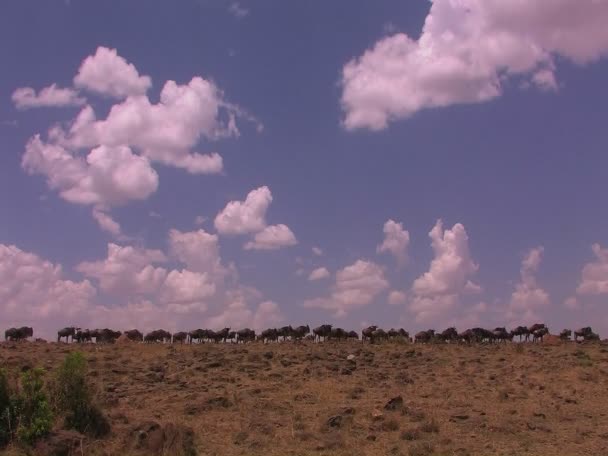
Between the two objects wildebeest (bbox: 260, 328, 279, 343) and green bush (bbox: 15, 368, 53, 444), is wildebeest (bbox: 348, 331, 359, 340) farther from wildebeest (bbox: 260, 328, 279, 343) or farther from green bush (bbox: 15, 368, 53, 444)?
green bush (bbox: 15, 368, 53, 444)

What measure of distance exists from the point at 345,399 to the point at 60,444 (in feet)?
40.2

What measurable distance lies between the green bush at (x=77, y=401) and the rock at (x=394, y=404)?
10250 millimetres

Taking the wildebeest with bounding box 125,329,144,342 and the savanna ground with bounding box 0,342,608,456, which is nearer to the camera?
the savanna ground with bounding box 0,342,608,456

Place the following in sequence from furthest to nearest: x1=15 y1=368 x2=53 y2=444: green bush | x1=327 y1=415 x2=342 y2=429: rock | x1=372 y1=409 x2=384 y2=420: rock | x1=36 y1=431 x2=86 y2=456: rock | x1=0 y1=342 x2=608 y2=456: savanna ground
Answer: x1=372 y1=409 x2=384 y2=420: rock, x1=327 y1=415 x2=342 y2=429: rock, x1=0 y1=342 x2=608 y2=456: savanna ground, x1=15 y1=368 x2=53 y2=444: green bush, x1=36 y1=431 x2=86 y2=456: rock

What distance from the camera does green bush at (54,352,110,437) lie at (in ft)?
70.6

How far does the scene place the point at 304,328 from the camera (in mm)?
52281

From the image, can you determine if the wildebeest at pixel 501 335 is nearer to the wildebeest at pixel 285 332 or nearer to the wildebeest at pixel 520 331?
the wildebeest at pixel 520 331

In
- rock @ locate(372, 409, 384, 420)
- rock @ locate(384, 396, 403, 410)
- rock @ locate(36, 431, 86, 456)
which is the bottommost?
rock @ locate(36, 431, 86, 456)

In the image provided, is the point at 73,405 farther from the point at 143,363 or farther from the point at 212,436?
the point at 143,363

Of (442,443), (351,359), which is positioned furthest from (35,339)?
(442,443)

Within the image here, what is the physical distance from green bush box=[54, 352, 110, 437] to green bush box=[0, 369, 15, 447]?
65.6 inches

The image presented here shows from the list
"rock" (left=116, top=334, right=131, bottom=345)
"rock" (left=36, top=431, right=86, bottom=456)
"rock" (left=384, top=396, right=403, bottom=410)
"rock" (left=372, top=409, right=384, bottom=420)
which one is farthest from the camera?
"rock" (left=116, top=334, right=131, bottom=345)

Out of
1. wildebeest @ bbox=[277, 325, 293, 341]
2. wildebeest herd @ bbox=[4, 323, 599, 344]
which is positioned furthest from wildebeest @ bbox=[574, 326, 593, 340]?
wildebeest @ bbox=[277, 325, 293, 341]

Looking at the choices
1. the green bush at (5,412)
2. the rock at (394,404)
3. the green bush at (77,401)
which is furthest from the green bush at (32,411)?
the rock at (394,404)
